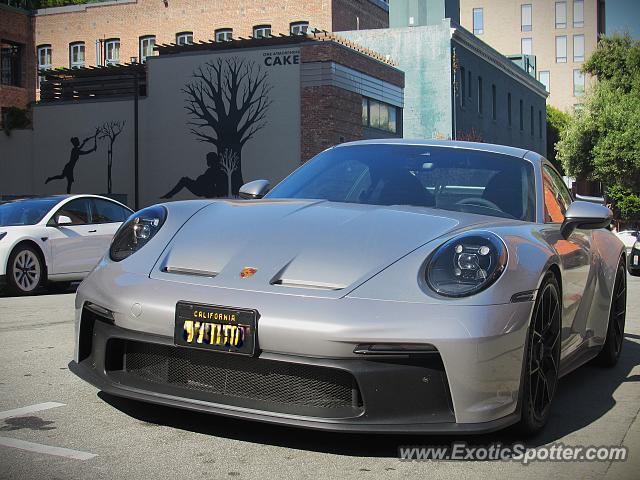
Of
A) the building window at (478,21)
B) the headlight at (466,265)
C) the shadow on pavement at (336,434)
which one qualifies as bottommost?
the shadow on pavement at (336,434)

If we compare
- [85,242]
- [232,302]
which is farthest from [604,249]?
[85,242]

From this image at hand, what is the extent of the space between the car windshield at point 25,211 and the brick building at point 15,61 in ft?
114

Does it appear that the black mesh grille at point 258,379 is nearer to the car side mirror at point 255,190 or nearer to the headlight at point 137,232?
the headlight at point 137,232

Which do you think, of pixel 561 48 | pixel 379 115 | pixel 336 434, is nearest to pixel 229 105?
pixel 379 115

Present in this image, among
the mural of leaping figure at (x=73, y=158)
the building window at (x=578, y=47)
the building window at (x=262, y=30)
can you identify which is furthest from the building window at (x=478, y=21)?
the mural of leaping figure at (x=73, y=158)

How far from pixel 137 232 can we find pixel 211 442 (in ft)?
3.89

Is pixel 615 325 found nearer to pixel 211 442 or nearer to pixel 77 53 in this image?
pixel 211 442

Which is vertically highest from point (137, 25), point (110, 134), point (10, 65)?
point (137, 25)

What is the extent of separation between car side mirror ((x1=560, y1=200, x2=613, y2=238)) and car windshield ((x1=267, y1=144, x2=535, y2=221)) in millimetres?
189

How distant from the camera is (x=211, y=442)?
12.6ft

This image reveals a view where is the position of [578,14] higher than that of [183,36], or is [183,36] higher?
[578,14]

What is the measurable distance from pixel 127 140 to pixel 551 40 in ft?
193

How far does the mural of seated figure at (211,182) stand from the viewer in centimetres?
3359

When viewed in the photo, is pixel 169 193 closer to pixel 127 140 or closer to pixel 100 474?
pixel 127 140
